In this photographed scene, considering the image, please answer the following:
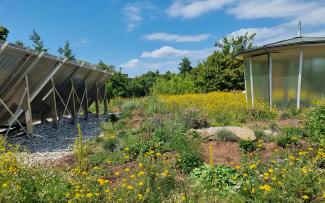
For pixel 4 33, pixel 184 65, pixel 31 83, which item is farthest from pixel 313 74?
pixel 184 65

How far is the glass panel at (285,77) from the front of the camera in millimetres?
13836

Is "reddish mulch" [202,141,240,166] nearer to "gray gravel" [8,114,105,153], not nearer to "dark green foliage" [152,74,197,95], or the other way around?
"gray gravel" [8,114,105,153]

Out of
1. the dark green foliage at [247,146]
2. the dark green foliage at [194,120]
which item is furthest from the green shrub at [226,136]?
the dark green foliage at [194,120]

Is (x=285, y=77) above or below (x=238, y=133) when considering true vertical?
above

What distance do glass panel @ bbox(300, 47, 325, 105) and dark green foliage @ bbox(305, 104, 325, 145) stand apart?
5471 millimetres

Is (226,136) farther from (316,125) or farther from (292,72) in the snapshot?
(292,72)

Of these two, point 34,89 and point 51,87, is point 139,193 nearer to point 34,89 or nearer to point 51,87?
point 34,89

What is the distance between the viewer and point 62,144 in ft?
30.0

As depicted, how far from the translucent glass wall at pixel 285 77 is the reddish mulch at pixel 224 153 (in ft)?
24.4

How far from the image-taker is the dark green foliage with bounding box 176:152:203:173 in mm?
5723

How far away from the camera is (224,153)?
677cm

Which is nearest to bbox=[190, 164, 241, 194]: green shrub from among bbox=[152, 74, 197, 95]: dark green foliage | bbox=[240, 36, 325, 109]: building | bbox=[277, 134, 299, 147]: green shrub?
bbox=[277, 134, 299, 147]: green shrub

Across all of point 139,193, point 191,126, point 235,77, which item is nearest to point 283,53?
point 191,126

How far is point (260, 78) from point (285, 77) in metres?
1.27
